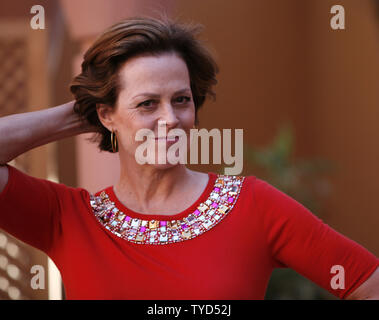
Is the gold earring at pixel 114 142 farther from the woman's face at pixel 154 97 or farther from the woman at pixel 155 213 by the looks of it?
the woman's face at pixel 154 97

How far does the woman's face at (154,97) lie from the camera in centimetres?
177

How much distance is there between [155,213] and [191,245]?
18cm

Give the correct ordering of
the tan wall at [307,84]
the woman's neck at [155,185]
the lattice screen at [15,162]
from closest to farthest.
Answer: the woman's neck at [155,185], the lattice screen at [15,162], the tan wall at [307,84]

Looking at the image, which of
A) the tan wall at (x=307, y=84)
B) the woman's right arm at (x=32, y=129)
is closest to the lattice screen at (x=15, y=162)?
the woman's right arm at (x=32, y=129)

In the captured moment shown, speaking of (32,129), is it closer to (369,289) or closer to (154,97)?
(154,97)

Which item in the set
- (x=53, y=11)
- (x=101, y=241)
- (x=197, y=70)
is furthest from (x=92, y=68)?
(x=53, y=11)

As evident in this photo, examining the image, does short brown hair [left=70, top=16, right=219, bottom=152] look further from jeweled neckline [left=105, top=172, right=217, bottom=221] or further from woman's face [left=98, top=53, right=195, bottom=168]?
jeweled neckline [left=105, top=172, right=217, bottom=221]

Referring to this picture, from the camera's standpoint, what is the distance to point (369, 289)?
1.68m

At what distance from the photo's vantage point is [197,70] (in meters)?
1.96

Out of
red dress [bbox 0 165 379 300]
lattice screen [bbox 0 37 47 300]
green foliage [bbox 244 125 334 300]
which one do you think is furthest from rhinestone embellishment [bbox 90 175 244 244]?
green foliage [bbox 244 125 334 300]

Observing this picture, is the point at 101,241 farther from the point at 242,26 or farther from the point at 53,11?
the point at 242,26

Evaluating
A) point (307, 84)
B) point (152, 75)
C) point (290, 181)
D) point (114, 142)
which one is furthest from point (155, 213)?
point (307, 84)

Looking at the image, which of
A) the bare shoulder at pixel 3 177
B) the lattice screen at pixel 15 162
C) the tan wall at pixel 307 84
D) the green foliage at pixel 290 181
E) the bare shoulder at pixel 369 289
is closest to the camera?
the bare shoulder at pixel 369 289

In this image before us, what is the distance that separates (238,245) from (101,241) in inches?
17.0
